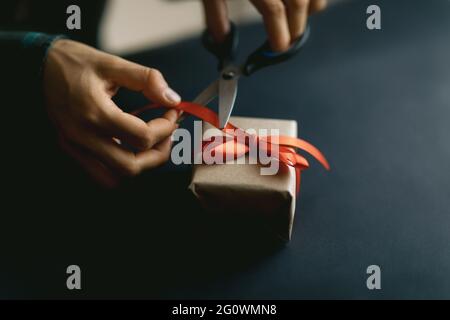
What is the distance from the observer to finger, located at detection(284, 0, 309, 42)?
662mm

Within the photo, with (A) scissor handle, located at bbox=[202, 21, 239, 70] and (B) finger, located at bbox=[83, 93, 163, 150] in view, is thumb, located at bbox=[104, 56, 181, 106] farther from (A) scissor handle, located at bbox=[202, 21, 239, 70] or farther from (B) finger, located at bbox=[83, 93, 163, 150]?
(A) scissor handle, located at bbox=[202, 21, 239, 70]

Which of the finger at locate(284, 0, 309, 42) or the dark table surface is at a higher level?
the finger at locate(284, 0, 309, 42)

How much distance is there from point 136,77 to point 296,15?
9.1 inches

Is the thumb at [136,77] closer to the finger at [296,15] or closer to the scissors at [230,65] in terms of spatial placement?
the scissors at [230,65]

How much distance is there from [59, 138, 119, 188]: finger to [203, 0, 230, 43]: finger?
0.80 feet

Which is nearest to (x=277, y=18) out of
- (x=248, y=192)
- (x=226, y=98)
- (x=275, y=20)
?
(x=275, y=20)

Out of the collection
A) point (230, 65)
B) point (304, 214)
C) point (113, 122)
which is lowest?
point (304, 214)

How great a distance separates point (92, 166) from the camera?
679 millimetres

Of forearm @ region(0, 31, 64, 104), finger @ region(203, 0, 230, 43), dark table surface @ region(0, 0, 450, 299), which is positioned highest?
finger @ region(203, 0, 230, 43)

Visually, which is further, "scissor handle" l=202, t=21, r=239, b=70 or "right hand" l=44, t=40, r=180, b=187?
"scissor handle" l=202, t=21, r=239, b=70

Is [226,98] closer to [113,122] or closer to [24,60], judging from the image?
[113,122]

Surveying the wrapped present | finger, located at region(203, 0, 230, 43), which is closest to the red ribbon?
the wrapped present

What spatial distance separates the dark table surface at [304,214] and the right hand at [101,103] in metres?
0.08

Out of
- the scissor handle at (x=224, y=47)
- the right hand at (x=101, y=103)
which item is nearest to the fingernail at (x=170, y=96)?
the right hand at (x=101, y=103)
